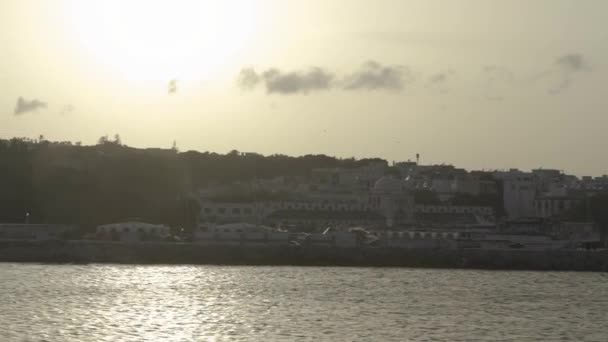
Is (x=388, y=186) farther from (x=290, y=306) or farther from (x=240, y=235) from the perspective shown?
(x=290, y=306)

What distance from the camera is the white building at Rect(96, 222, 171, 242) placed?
85500 mm

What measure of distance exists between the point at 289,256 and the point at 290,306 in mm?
31128

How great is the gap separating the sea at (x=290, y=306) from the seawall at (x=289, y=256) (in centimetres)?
701

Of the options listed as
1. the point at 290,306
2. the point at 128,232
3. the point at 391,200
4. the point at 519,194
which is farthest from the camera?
the point at 519,194

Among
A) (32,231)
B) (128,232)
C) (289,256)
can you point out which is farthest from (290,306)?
(32,231)

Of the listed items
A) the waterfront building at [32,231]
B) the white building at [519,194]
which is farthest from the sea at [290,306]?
the white building at [519,194]

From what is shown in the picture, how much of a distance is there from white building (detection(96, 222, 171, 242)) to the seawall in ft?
24.2

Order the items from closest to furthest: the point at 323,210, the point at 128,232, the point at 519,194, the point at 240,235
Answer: the point at 128,232
the point at 240,235
the point at 323,210
the point at 519,194

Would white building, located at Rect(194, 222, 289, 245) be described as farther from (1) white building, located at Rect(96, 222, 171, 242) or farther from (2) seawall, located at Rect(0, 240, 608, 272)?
(2) seawall, located at Rect(0, 240, 608, 272)

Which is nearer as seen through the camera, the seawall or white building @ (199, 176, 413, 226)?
the seawall

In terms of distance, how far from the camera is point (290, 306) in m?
46.4

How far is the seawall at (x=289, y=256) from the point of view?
75562 mm

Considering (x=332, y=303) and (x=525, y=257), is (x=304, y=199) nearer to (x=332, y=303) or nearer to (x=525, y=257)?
(x=525, y=257)

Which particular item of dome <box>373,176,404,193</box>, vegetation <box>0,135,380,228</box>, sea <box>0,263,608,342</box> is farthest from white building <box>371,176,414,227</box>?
sea <box>0,263,608,342</box>
